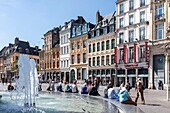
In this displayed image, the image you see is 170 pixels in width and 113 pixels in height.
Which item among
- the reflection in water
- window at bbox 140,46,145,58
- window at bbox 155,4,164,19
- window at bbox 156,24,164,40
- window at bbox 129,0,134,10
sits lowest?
the reflection in water

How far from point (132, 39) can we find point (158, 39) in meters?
5.84

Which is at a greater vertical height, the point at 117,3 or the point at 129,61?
the point at 117,3

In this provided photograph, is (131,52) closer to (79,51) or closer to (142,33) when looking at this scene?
(142,33)

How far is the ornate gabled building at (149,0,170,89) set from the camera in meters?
36.6

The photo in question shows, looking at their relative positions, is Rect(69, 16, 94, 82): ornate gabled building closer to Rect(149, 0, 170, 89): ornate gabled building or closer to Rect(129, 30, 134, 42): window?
Rect(129, 30, 134, 42): window

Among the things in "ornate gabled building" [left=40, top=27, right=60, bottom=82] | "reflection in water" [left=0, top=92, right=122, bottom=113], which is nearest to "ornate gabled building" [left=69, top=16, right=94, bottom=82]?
"ornate gabled building" [left=40, top=27, right=60, bottom=82]

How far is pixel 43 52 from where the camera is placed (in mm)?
75250

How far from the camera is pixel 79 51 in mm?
58406

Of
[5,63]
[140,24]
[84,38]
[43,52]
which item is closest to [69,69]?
[84,38]

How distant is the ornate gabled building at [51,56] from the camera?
68.1 meters

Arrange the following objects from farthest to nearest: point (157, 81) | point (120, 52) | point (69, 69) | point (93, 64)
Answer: point (69, 69) < point (93, 64) < point (120, 52) < point (157, 81)

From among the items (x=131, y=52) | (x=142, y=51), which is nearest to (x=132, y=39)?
(x=131, y=52)

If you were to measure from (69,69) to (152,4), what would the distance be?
29.5 meters

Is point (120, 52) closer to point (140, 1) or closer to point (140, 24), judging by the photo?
point (140, 24)
